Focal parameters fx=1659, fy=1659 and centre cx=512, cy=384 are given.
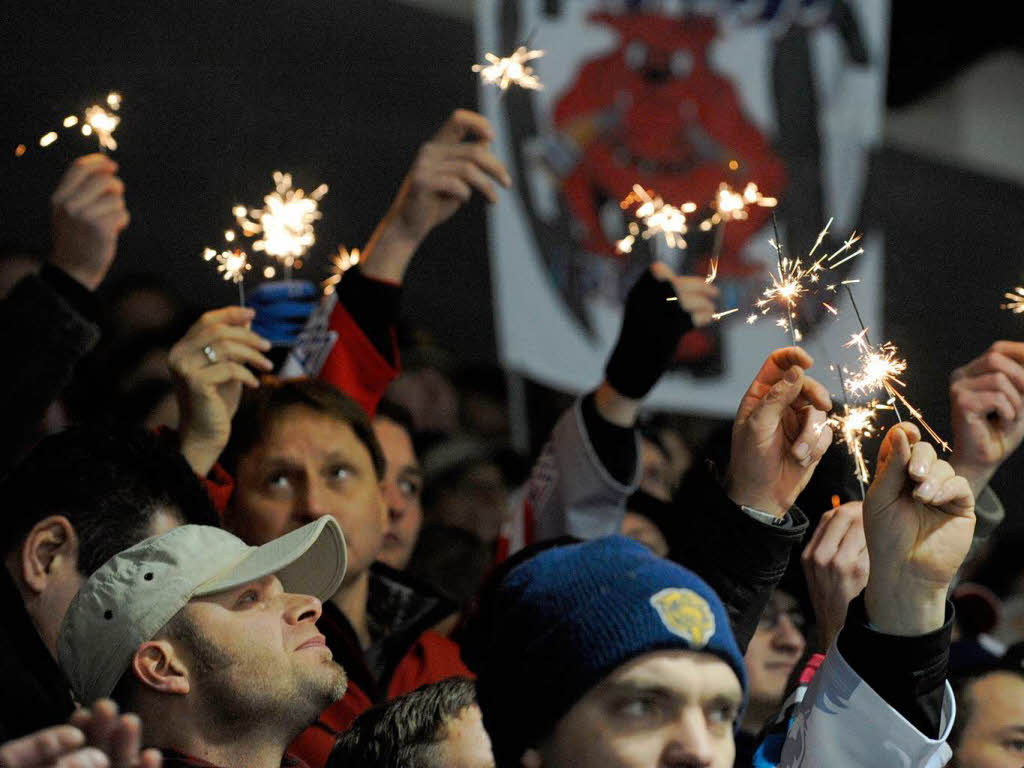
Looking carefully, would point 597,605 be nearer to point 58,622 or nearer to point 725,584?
point 725,584

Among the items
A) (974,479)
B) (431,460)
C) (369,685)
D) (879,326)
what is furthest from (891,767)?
(879,326)

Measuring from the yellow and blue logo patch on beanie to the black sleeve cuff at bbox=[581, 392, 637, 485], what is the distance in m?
1.24

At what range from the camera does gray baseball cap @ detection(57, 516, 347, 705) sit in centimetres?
214

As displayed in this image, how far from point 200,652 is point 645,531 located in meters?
1.38

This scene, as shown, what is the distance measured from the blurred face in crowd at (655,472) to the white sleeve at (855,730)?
166cm

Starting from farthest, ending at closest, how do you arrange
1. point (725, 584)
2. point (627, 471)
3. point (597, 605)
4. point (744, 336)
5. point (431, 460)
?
point (744, 336) → point (431, 460) → point (627, 471) → point (725, 584) → point (597, 605)

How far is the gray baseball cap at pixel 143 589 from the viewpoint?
7.01ft

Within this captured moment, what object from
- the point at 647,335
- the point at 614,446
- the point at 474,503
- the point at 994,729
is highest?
the point at 647,335

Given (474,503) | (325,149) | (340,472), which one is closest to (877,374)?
(340,472)

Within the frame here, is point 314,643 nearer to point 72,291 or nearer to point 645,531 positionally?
point 72,291

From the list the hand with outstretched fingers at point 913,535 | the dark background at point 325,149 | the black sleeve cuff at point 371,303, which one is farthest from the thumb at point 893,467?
the black sleeve cuff at point 371,303

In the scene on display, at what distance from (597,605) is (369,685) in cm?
111

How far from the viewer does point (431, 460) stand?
4.33 metres

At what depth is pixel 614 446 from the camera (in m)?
3.12
